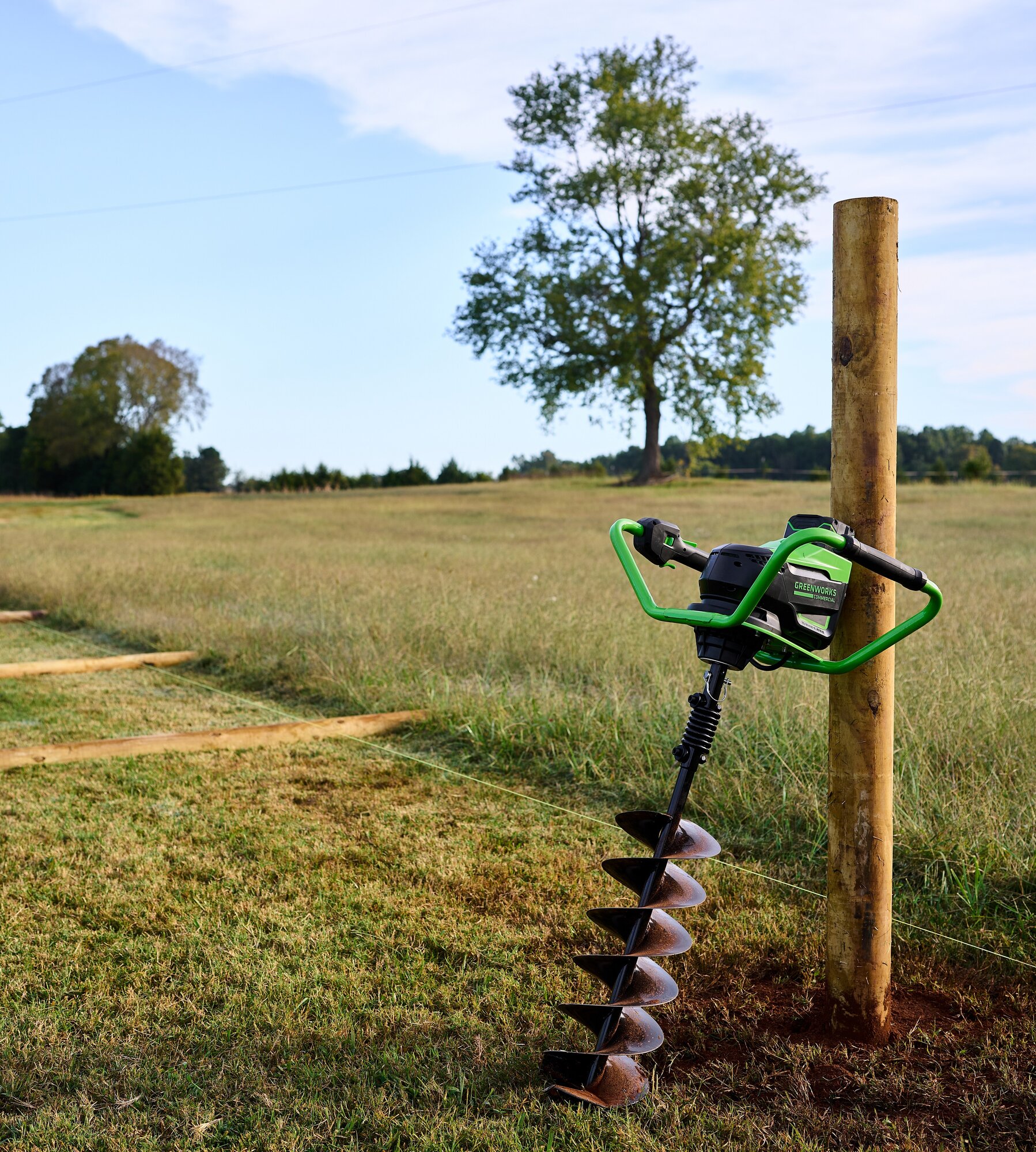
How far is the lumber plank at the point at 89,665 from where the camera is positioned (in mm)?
7516

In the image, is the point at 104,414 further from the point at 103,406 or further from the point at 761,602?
the point at 761,602

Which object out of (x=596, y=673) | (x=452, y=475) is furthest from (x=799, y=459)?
(x=596, y=673)

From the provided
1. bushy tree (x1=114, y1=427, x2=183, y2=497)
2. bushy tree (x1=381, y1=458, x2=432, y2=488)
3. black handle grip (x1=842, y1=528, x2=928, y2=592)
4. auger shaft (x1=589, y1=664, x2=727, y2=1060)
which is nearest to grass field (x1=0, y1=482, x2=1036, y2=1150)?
auger shaft (x1=589, y1=664, x2=727, y2=1060)

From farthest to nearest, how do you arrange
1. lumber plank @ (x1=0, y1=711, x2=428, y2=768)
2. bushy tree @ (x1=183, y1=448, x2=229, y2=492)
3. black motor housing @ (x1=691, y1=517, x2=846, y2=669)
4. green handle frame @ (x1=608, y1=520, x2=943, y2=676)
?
bushy tree @ (x1=183, y1=448, x2=229, y2=492)
lumber plank @ (x1=0, y1=711, x2=428, y2=768)
black motor housing @ (x1=691, y1=517, x2=846, y2=669)
green handle frame @ (x1=608, y1=520, x2=943, y2=676)

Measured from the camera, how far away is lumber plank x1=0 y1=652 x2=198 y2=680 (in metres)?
7.52

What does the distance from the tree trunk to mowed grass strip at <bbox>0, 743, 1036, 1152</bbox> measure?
34.2 metres

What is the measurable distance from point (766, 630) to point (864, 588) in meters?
0.41

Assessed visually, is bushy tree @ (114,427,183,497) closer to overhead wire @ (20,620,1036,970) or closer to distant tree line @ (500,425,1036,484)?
distant tree line @ (500,425,1036,484)

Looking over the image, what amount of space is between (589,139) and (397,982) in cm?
3704

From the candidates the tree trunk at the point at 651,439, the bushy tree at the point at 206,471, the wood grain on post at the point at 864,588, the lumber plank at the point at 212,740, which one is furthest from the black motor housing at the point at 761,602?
the bushy tree at the point at 206,471

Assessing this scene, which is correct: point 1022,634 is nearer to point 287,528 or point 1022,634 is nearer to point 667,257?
point 287,528

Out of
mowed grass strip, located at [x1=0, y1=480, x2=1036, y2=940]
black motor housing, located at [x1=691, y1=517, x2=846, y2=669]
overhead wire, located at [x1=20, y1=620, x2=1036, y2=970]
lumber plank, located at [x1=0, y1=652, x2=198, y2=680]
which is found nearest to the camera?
black motor housing, located at [x1=691, y1=517, x2=846, y2=669]

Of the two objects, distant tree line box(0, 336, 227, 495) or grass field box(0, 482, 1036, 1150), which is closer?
grass field box(0, 482, 1036, 1150)

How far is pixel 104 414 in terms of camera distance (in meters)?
54.4
